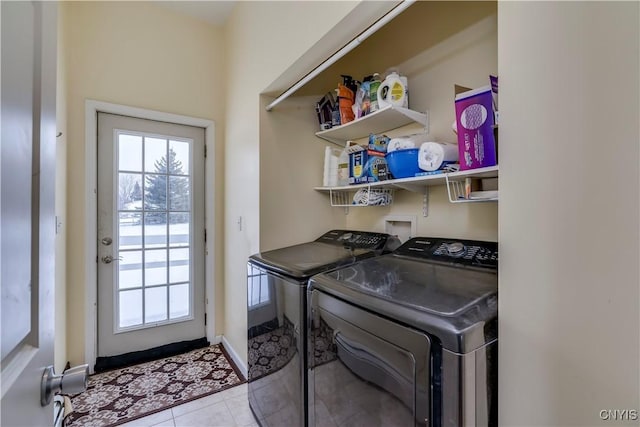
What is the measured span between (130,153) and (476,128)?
2.61 metres

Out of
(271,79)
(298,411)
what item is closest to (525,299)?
(298,411)

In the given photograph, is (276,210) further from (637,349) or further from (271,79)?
(637,349)

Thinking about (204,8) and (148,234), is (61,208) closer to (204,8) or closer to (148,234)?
(148,234)

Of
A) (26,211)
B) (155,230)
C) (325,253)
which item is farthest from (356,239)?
(155,230)

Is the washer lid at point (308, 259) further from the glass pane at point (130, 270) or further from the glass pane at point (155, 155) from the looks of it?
the glass pane at point (155, 155)

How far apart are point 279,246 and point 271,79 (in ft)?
3.61

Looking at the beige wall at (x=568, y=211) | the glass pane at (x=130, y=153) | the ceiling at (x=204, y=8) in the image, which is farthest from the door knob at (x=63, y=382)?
the ceiling at (x=204, y=8)

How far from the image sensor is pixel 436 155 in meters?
1.28

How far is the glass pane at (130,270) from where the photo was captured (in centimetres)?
242

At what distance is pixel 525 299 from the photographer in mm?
684

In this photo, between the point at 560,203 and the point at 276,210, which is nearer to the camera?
the point at 560,203

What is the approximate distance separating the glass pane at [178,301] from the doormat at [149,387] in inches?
14.1

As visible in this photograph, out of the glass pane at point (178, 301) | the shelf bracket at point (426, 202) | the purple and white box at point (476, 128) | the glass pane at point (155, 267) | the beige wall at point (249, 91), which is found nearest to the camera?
the purple and white box at point (476, 128)

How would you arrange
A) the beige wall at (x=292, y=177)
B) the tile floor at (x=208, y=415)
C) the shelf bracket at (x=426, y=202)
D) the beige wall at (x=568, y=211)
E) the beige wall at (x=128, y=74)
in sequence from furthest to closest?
the beige wall at (x=128, y=74)
the beige wall at (x=292, y=177)
the tile floor at (x=208, y=415)
the shelf bracket at (x=426, y=202)
the beige wall at (x=568, y=211)
